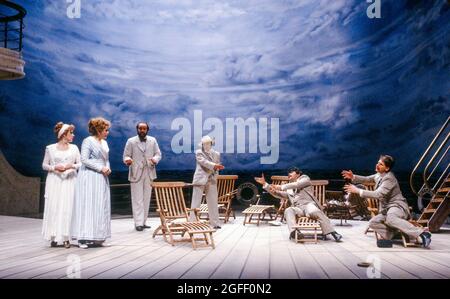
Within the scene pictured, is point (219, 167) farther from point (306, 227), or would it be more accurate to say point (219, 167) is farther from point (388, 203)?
point (388, 203)

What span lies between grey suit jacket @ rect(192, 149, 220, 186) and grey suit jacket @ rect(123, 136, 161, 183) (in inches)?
27.6

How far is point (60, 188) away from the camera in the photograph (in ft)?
19.0

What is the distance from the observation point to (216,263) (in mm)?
4727

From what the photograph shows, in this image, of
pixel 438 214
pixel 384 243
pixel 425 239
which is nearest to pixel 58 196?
pixel 384 243

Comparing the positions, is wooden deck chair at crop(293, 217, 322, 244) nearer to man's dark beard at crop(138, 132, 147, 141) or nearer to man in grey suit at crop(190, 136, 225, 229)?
man in grey suit at crop(190, 136, 225, 229)

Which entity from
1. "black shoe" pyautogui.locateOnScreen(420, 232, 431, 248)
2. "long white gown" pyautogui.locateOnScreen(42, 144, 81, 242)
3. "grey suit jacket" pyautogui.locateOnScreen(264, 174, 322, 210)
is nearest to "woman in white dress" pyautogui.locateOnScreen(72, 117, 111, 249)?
"long white gown" pyautogui.locateOnScreen(42, 144, 81, 242)

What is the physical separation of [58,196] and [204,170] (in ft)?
8.35

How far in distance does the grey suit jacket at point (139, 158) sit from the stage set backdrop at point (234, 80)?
5.36 meters

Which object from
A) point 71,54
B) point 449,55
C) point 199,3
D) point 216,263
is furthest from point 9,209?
point 449,55

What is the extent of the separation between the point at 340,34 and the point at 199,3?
14.1ft

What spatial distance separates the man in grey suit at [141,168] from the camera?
7711mm

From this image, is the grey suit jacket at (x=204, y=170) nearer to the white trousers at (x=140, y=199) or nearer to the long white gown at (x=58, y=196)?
the white trousers at (x=140, y=199)

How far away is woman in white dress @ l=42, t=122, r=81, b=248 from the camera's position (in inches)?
225

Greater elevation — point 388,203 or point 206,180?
point 206,180
